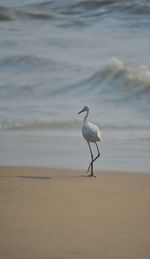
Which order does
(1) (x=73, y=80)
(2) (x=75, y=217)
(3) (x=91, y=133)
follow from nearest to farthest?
(2) (x=75, y=217) → (3) (x=91, y=133) → (1) (x=73, y=80)

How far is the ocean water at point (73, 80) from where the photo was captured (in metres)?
11.8

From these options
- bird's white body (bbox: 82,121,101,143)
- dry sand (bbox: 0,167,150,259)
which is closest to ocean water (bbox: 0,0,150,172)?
bird's white body (bbox: 82,121,101,143)

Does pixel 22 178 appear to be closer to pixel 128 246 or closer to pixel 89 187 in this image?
pixel 89 187

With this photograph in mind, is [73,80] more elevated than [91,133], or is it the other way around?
[91,133]

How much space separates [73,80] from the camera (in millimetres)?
22125

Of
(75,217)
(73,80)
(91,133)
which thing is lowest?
(73,80)

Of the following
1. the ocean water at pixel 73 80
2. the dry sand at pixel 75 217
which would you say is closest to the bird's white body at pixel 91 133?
the ocean water at pixel 73 80

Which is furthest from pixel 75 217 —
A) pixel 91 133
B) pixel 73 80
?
pixel 73 80

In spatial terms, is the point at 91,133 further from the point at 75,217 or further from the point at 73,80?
the point at 73,80

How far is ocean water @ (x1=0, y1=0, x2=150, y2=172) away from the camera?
11797mm

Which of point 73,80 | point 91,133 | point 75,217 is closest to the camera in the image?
point 75,217

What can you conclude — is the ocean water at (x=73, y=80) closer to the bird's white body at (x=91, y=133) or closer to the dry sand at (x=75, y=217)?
the bird's white body at (x=91, y=133)

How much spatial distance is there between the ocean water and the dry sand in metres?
1.55

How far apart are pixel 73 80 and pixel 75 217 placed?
51.5ft
